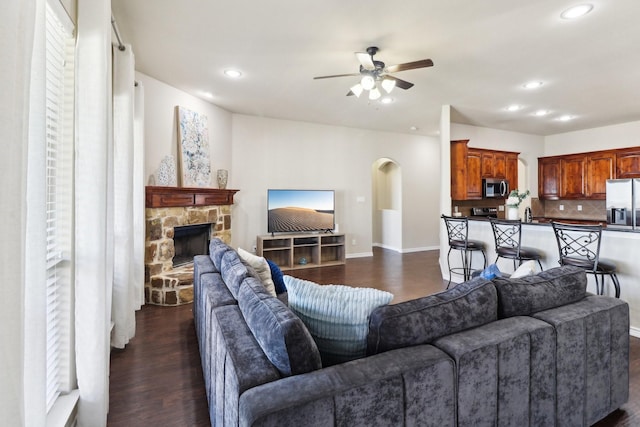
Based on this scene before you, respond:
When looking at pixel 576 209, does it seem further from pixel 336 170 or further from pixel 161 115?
pixel 161 115

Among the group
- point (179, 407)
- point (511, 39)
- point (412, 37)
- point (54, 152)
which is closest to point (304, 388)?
point (179, 407)

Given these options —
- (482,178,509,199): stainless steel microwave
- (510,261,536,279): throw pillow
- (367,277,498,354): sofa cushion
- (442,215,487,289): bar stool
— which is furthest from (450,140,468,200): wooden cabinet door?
(367,277,498,354): sofa cushion

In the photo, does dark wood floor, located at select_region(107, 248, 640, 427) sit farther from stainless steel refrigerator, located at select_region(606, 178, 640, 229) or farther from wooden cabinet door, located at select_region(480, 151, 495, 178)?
wooden cabinet door, located at select_region(480, 151, 495, 178)

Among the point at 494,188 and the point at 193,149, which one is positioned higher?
the point at 193,149

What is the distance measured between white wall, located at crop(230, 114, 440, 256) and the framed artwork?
91 centimetres

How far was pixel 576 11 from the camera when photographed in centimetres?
261

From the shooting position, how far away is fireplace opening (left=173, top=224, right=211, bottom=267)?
4684 mm

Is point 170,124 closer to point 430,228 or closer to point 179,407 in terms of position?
point 179,407

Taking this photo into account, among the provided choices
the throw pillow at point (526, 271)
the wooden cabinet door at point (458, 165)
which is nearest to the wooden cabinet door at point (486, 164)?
the wooden cabinet door at point (458, 165)

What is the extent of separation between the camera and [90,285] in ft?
6.07

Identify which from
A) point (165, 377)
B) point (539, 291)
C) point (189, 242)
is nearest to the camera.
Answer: point (539, 291)

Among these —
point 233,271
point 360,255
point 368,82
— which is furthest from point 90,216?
point 360,255

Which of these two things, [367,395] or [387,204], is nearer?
[367,395]

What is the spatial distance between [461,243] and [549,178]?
4.45m
